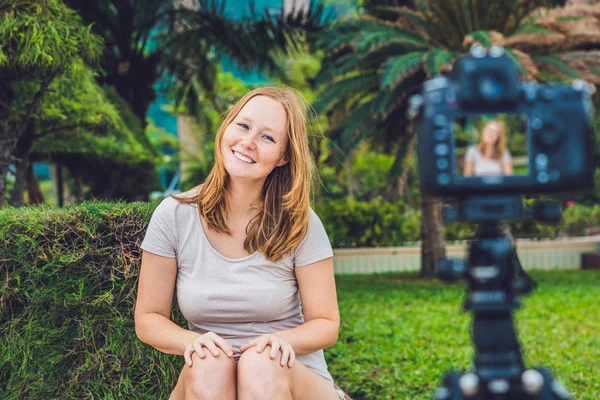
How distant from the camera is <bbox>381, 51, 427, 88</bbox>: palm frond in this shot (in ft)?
26.2

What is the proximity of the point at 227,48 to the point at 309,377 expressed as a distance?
8.77m

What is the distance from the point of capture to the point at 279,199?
2498 mm

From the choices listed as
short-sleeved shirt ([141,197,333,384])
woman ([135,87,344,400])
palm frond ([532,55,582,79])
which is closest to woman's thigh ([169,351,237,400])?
woman ([135,87,344,400])

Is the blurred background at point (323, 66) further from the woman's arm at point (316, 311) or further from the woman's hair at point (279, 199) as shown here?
the woman's arm at point (316, 311)

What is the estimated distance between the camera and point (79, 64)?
190 inches

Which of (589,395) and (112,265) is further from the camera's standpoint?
(589,395)

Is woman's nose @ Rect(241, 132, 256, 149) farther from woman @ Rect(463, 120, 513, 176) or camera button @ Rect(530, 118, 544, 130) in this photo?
camera button @ Rect(530, 118, 544, 130)

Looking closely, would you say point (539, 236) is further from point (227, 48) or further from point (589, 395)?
point (589, 395)

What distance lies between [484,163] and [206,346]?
1033 mm

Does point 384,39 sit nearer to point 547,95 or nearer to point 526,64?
point 526,64

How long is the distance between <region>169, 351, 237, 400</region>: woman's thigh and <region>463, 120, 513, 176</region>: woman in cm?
100

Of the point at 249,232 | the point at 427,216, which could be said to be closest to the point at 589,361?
the point at 249,232

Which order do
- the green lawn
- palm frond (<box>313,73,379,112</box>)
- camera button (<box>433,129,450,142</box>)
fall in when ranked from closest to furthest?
camera button (<box>433,129,450,142</box>) → the green lawn → palm frond (<box>313,73,379,112</box>)

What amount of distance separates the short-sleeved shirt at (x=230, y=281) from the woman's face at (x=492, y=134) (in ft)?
3.47
